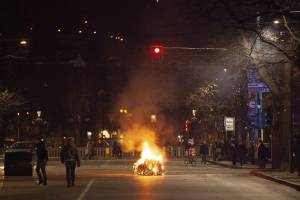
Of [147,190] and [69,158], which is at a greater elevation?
[69,158]

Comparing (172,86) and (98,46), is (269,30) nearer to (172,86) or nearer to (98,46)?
(172,86)

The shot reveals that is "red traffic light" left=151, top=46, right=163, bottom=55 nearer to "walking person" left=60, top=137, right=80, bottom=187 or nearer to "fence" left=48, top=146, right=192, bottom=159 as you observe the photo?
"walking person" left=60, top=137, right=80, bottom=187

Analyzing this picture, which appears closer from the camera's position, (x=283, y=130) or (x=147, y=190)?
(x=147, y=190)

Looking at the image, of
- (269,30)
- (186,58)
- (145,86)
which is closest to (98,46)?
(145,86)

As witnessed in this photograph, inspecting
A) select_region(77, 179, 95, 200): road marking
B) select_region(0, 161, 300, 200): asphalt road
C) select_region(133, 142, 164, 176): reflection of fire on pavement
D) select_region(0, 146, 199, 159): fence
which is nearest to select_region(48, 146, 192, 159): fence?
select_region(0, 146, 199, 159): fence

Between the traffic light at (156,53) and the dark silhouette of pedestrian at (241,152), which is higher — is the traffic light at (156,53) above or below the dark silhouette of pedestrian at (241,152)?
above

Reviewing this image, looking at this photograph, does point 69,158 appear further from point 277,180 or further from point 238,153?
point 238,153

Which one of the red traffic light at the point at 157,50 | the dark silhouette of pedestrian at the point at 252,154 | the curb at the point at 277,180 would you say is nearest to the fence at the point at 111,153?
the dark silhouette of pedestrian at the point at 252,154

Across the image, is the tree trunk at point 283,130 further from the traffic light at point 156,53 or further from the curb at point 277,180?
the traffic light at point 156,53

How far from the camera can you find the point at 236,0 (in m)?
28.0

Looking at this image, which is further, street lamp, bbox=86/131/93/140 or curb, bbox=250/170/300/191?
street lamp, bbox=86/131/93/140

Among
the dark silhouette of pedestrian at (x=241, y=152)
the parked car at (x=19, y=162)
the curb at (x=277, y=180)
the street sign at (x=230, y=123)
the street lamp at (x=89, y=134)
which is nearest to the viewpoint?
the curb at (x=277, y=180)

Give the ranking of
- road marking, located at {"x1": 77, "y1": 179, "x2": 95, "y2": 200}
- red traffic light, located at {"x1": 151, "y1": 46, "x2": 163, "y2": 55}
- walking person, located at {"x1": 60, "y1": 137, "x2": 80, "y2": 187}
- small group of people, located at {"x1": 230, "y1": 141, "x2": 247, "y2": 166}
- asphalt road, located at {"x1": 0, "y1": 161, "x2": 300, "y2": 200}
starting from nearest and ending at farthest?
road marking, located at {"x1": 77, "y1": 179, "x2": 95, "y2": 200}
asphalt road, located at {"x1": 0, "y1": 161, "x2": 300, "y2": 200}
walking person, located at {"x1": 60, "y1": 137, "x2": 80, "y2": 187}
red traffic light, located at {"x1": 151, "y1": 46, "x2": 163, "y2": 55}
small group of people, located at {"x1": 230, "y1": 141, "x2": 247, "y2": 166}

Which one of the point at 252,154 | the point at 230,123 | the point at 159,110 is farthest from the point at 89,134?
the point at 252,154
